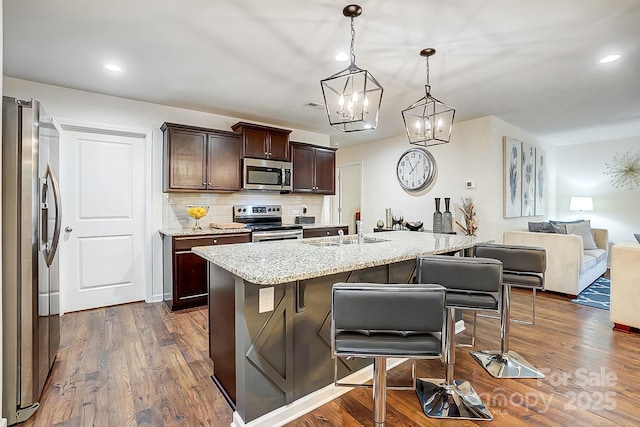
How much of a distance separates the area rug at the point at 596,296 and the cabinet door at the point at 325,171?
361 centimetres

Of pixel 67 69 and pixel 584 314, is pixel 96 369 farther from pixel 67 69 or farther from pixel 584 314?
pixel 584 314

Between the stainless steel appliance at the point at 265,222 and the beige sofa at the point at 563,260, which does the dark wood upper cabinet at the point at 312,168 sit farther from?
the beige sofa at the point at 563,260

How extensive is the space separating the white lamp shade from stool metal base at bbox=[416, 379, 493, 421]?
18.8 ft

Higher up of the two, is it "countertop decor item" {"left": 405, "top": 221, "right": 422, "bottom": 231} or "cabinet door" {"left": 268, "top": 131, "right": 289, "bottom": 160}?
"cabinet door" {"left": 268, "top": 131, "right": 289, "bottom": 160}

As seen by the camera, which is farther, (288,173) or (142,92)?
(288,173)

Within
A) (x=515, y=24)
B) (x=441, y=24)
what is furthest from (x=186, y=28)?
(x=515, y=24)

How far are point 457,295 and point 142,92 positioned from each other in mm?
3767

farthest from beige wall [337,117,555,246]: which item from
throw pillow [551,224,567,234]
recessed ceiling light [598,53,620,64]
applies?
recessed ceiling light [598,53,620,64]

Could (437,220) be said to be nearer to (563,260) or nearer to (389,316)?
(563,260)

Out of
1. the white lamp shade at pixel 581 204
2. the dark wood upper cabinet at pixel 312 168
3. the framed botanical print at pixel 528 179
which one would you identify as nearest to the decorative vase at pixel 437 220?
the framed botanical print at pixel 528 179

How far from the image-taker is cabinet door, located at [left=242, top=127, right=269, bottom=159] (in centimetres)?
420

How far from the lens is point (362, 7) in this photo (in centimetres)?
199

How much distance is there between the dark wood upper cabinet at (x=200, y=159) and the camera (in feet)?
12.1

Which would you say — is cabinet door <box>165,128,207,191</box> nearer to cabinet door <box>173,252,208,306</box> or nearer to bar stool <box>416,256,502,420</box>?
cabinet door <box>173,252,208,306</box>
